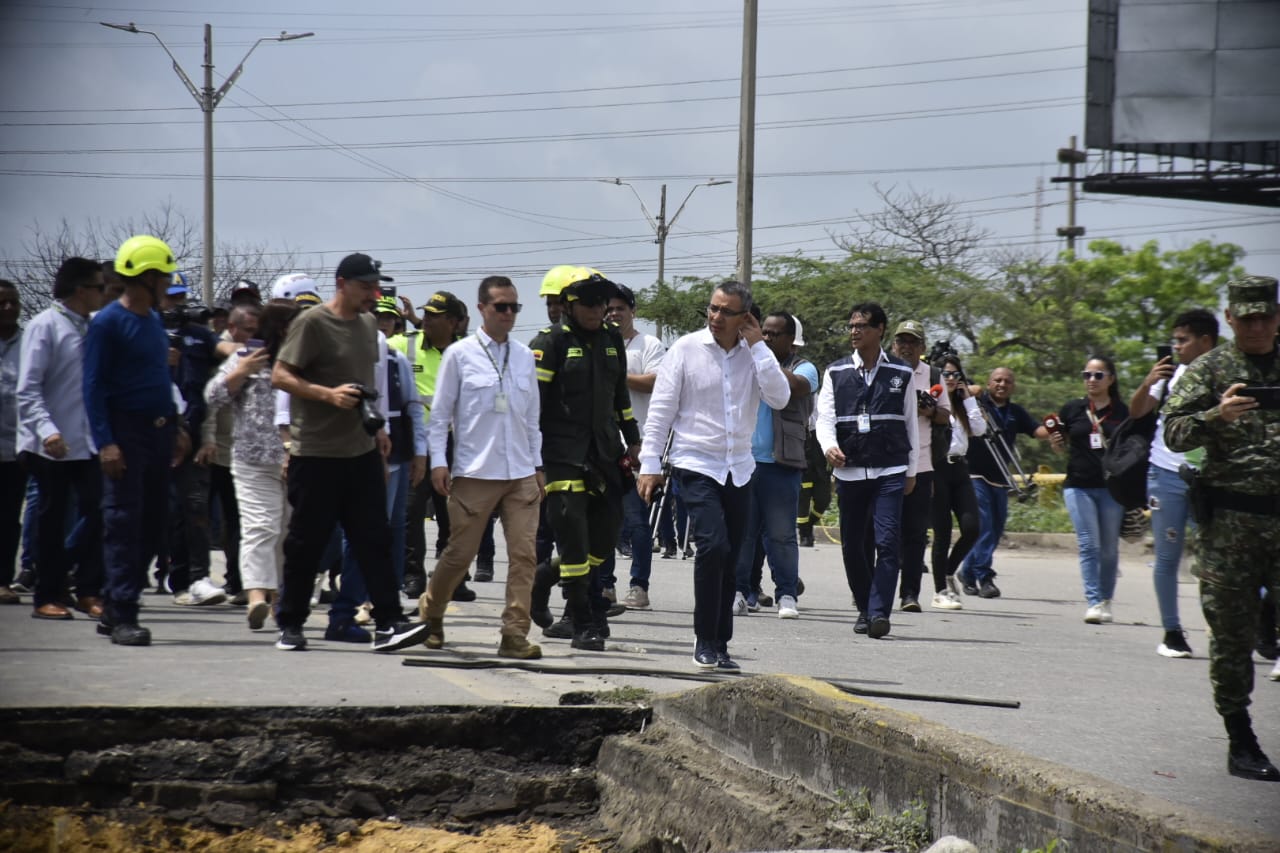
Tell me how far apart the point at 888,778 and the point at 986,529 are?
852 centimetres

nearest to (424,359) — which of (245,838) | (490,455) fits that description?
(490,455)

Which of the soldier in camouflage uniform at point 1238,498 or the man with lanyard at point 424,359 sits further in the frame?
the man with lanyard at point 424,359

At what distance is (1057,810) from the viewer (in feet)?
12.5

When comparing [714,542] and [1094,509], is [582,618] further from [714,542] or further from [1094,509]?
[1094,509]

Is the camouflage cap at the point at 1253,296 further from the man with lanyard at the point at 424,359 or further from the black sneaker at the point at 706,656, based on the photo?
the man with lanyard at the point at 424,359

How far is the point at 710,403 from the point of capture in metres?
7.50

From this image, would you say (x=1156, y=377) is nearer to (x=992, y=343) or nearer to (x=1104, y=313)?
(x=992, y=343)

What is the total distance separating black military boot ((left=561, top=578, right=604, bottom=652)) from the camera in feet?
25.6

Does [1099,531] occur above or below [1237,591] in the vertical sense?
below

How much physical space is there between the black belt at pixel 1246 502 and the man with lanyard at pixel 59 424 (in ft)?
18.8

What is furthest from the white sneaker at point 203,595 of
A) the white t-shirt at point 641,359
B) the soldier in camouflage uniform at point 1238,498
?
the soldier in camouflage uniform at point 1238,498

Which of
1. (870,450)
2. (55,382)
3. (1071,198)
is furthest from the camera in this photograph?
(1071,198)

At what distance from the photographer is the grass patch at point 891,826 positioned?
427 cm

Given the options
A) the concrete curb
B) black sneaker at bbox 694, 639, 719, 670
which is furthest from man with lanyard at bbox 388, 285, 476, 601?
the concrete curb
